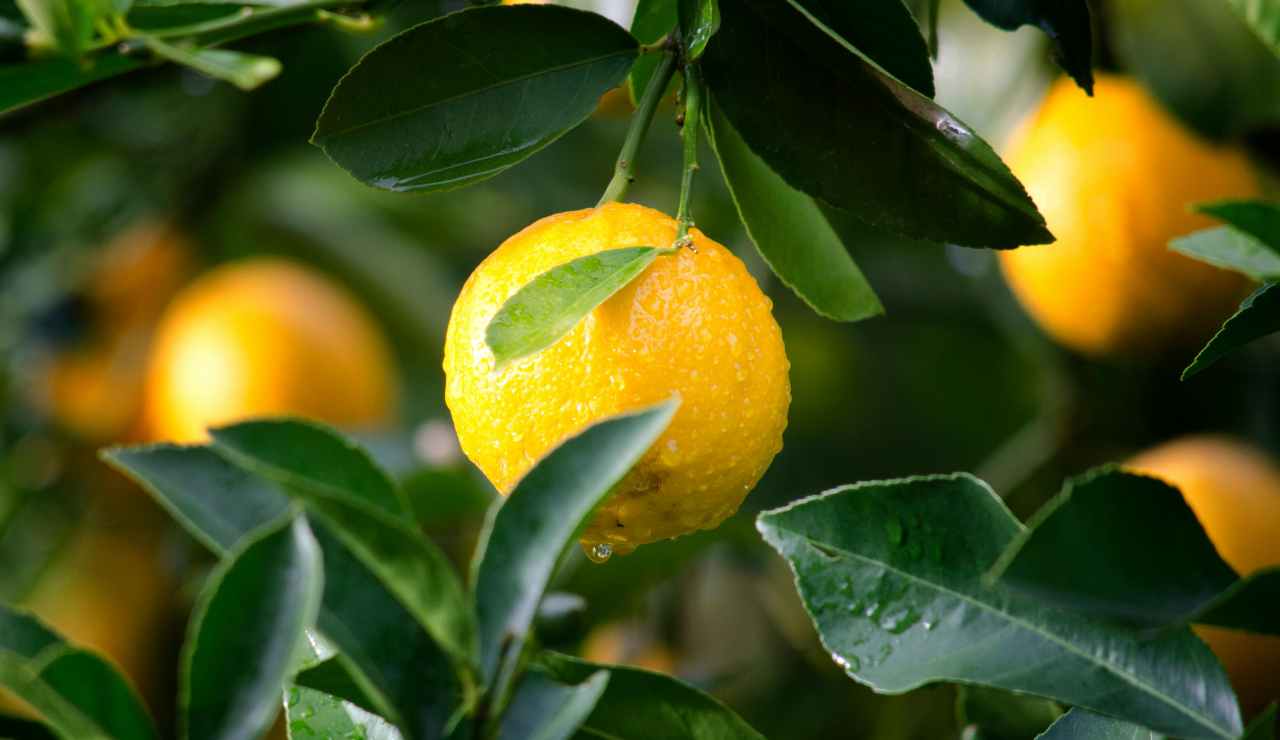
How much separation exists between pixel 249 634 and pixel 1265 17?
0.59m

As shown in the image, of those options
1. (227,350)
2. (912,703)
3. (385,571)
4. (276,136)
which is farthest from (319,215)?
(385,571)

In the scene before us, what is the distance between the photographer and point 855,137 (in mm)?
621

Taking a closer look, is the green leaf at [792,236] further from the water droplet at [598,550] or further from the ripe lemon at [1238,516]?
the ripe lemon at [1238,516]

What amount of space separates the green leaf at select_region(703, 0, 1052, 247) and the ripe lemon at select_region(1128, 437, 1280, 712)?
454mm

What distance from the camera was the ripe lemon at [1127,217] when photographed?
124 centimetres

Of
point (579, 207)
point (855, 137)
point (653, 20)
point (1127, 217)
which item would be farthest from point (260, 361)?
point (855, 137)

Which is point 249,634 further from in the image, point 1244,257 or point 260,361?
point 260,361

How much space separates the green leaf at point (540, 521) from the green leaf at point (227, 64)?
20 centimetres

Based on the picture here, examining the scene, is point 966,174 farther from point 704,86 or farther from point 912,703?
point 912,703

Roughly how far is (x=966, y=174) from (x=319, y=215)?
178cm

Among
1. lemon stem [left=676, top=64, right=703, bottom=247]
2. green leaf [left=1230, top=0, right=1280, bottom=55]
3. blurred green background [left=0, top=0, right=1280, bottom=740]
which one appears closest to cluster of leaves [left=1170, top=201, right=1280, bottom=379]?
green leaf [left=1230, top=0, right=1280, bottom=55]

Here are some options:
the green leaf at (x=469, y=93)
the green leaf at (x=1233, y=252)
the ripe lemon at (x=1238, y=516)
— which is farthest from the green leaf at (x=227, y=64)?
the ripe lemon at (x=1238, y=516)

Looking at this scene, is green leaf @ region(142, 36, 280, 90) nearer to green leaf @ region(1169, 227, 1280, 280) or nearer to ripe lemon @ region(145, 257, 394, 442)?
green leaf @ region(1169, 227, 1280, 280)

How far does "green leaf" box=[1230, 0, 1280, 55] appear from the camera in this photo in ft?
2.39
